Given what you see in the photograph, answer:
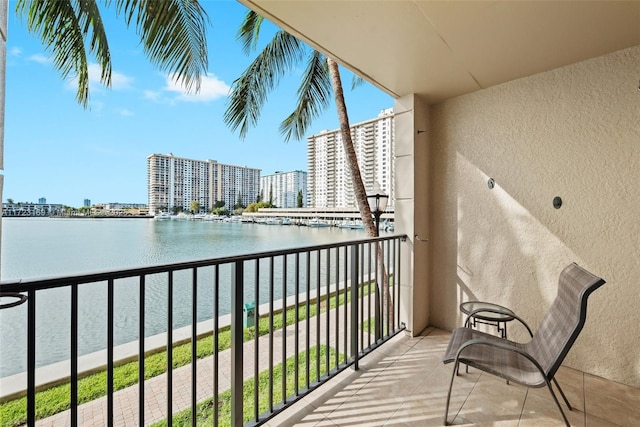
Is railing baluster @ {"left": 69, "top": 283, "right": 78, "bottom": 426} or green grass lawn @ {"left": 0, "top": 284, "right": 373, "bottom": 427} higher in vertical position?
railing baluster @ {"left": 69, "top": 283, "right": 78, "bottom": 426}

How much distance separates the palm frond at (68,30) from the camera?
2.66m

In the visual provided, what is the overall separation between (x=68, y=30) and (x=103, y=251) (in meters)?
9.73

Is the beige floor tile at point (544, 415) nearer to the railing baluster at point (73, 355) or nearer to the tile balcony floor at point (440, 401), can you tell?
the tile balcony floor at point (440, 401)

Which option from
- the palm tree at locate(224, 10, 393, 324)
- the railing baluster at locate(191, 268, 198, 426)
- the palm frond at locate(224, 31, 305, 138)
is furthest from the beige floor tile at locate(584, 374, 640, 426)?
the palm frond at locate(224, 31, 305, 138)

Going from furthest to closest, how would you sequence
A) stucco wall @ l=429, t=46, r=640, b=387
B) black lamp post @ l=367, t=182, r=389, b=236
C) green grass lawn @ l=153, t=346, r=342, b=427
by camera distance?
black lamp post @ l=367, t=182, r=389, b=236 < stucco wall @ l=429, t=46, r=640, b=387 < green grass lawn @ l=153, t=346, r=342, b=427

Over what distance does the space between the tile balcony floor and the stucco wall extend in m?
0.39

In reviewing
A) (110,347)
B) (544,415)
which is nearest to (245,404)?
(110,347)

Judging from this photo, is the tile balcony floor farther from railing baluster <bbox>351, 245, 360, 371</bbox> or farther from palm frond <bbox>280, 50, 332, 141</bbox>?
palm frond <bbox>280, 50, 332, 141</bbox>

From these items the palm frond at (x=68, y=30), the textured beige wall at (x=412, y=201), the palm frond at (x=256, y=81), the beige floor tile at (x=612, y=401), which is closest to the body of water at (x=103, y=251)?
the textured beige wall at (x=412, y=201)

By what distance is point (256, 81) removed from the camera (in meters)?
4.86

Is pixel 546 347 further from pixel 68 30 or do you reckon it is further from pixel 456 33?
pixel 68 30

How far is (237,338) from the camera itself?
1709mm

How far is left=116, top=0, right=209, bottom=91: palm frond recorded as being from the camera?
2660 mm

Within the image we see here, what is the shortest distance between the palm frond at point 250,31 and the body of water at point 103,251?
3283 mm
